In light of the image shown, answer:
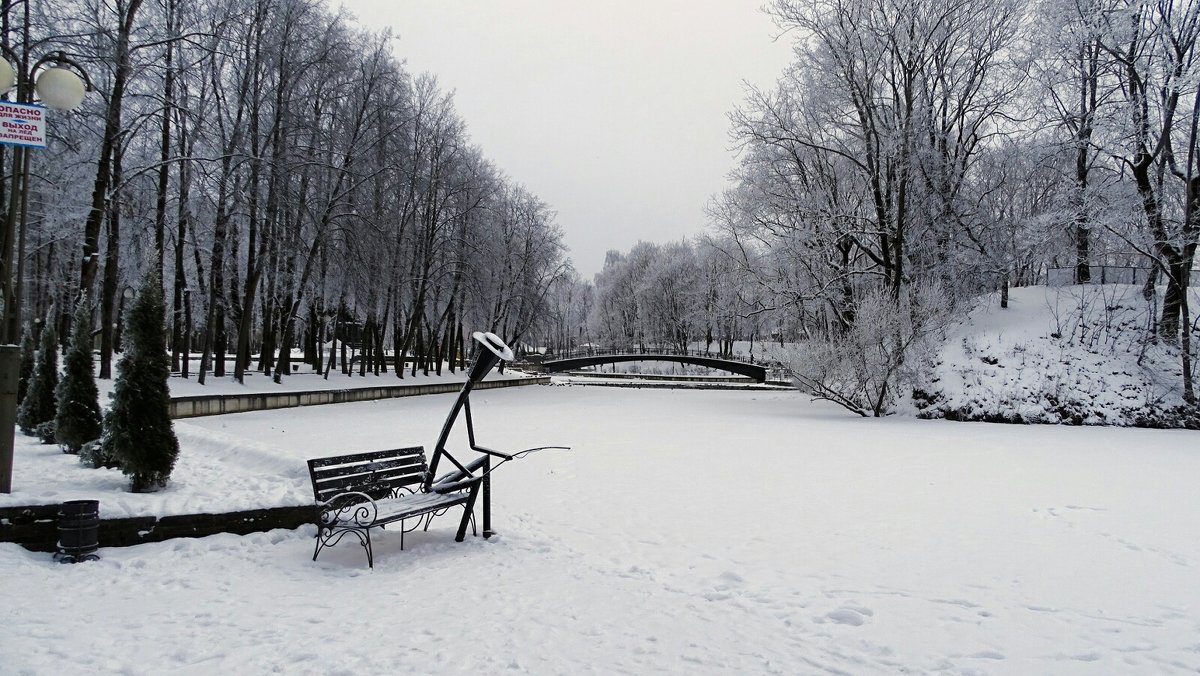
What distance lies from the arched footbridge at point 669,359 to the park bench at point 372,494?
4061 centimetres

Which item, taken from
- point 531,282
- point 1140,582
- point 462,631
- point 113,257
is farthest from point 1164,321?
point 531,282

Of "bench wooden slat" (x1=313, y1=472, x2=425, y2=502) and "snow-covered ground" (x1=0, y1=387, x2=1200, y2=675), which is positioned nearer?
"snow-covered ground" (x1=0, y1=387, x2=1200, y2=675)

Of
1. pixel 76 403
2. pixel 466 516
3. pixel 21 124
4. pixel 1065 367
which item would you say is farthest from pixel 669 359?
pixel 21 124

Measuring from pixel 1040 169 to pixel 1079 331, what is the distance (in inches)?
237

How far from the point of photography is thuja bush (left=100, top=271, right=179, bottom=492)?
594cm

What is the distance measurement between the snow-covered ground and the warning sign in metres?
3.09

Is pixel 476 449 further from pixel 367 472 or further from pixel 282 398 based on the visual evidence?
pixel 282 398

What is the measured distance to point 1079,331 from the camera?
18.4m

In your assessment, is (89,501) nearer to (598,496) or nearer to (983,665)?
(598,496)

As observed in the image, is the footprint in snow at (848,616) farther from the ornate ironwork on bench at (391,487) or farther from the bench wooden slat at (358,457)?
the bench wooden slat at (358,457)

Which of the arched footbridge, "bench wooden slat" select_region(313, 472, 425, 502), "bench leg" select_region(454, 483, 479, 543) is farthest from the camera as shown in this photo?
the arched footbridge

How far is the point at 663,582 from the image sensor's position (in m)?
5.17

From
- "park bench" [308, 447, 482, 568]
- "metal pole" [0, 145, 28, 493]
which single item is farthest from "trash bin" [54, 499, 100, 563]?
"park bench" [308, 447, 482, 568]

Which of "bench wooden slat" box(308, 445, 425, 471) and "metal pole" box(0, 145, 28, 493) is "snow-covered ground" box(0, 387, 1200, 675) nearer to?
"metal pole" box(0, 145, 28, 493)
